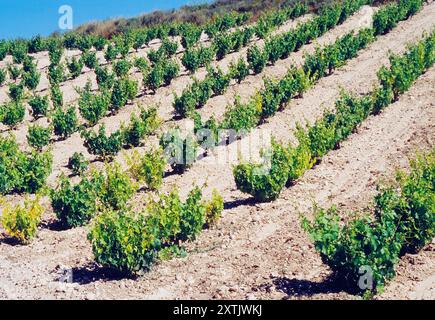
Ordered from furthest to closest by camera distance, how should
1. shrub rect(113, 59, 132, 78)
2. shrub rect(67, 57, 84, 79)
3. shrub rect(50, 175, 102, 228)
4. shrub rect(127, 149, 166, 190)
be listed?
shrub rect(67, 57, 84, 79)
shrub rect(113, 59, 132, 78)
shrub rect(127, 149, 166, 190)
shrub rect(50, 175, 102, 228)

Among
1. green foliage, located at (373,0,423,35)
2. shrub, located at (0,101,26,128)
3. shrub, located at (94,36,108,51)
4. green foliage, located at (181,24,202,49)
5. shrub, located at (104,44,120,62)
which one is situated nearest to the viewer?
shrub, located at (0,101,26,128)

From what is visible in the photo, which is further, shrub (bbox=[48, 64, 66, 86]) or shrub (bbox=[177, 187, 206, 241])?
shrub (bbox=[48, 64, 66, 86])

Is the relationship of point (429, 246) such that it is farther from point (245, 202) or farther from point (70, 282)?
point (70, 282)

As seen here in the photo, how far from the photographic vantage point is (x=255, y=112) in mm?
13734

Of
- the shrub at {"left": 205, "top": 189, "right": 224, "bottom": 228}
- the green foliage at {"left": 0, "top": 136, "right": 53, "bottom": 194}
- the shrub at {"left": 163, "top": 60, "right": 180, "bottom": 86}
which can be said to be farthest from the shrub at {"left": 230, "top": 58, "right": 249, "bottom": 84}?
the shrub at {"left": 205, "top": 189, "right": 224, "bottom": 228}

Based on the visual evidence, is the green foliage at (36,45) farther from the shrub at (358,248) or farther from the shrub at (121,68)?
the shrub at (358,248)

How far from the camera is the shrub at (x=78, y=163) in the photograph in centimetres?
1184

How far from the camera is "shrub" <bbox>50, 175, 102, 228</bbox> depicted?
Result: 29.9ft

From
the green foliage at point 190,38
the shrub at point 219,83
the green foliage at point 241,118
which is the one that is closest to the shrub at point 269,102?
the green foliage at point 241,118

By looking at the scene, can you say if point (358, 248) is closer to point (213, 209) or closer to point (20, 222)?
point (213, 209)

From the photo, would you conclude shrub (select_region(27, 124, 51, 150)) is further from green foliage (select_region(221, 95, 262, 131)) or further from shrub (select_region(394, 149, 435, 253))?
shrub (select_region(394, 149, 435, 253))

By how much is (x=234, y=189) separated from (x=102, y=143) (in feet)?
13.3

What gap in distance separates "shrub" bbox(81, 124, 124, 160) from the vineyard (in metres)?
0.04
